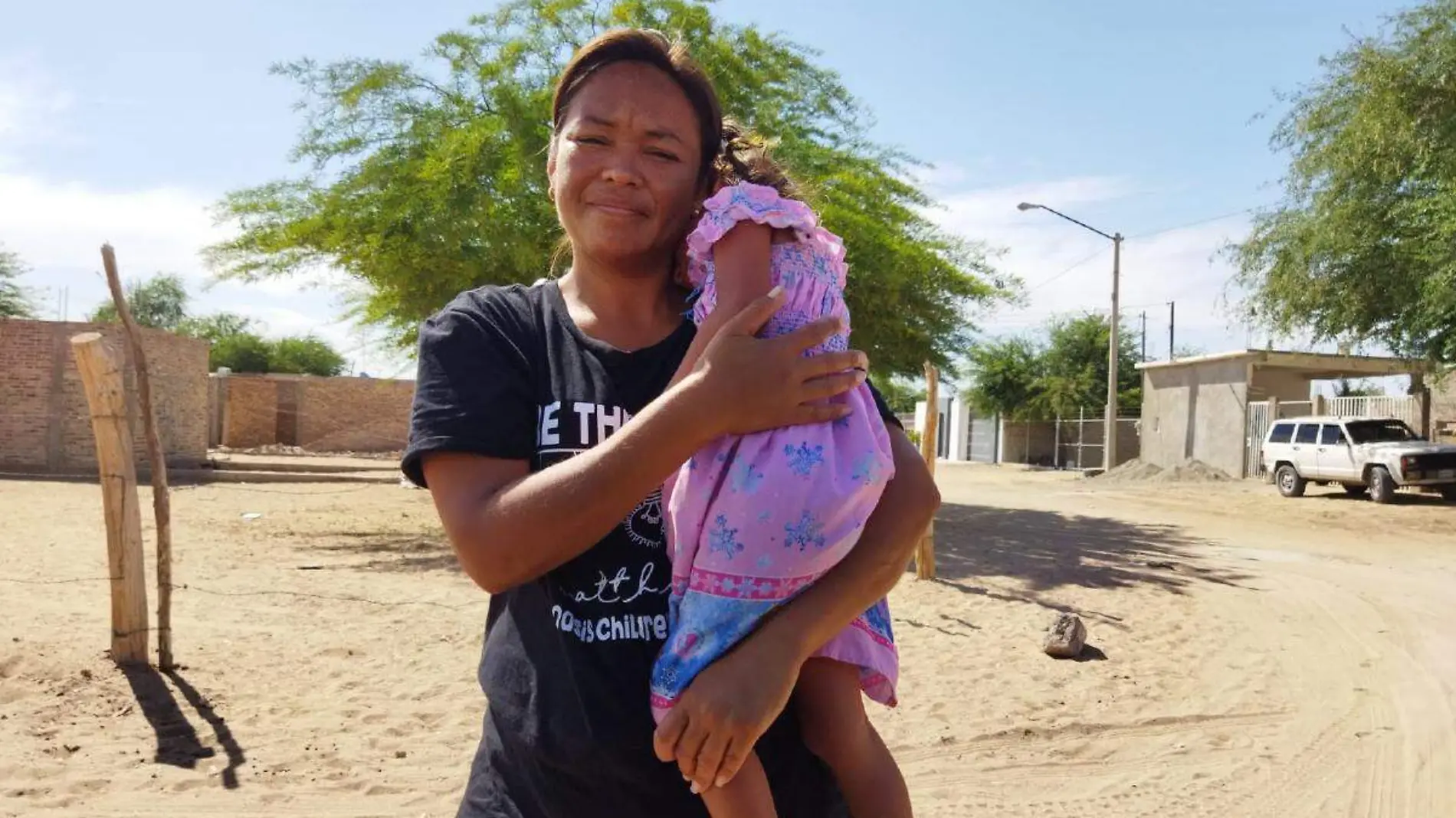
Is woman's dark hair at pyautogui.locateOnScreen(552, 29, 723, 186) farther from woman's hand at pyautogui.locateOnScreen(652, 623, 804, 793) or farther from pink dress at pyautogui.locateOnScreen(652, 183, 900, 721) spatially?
woman's hand at pyautogui.locateOnScreen(652, 623, 804, 793)

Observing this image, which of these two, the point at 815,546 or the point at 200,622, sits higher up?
the point at 815,546

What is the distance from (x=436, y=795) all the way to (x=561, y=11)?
8.90m

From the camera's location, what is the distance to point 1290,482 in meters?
20.0

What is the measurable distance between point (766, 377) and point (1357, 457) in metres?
20.6

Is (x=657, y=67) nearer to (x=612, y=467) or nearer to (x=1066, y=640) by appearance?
(x=612, y=467)

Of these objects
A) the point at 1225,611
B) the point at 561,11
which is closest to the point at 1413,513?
the point at 1225,611

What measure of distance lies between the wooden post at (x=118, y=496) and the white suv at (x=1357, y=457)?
18429mm

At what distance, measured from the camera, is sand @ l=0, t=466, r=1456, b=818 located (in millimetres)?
4672

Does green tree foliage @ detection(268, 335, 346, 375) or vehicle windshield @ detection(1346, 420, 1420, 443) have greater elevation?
Result: green tree foliage @ detection(268, 335, 346, 375)

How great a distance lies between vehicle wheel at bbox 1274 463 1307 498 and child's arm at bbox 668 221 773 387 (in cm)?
2127

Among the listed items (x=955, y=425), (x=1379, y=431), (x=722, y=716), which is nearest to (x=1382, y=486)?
(x=1379, y=431)

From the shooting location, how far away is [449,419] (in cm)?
114

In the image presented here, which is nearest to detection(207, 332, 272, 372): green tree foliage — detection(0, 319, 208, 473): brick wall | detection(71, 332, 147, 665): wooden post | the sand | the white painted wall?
detection(0, 319, 208, 473): brick wall

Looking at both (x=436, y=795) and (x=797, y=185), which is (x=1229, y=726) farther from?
(x=797, y=185)
